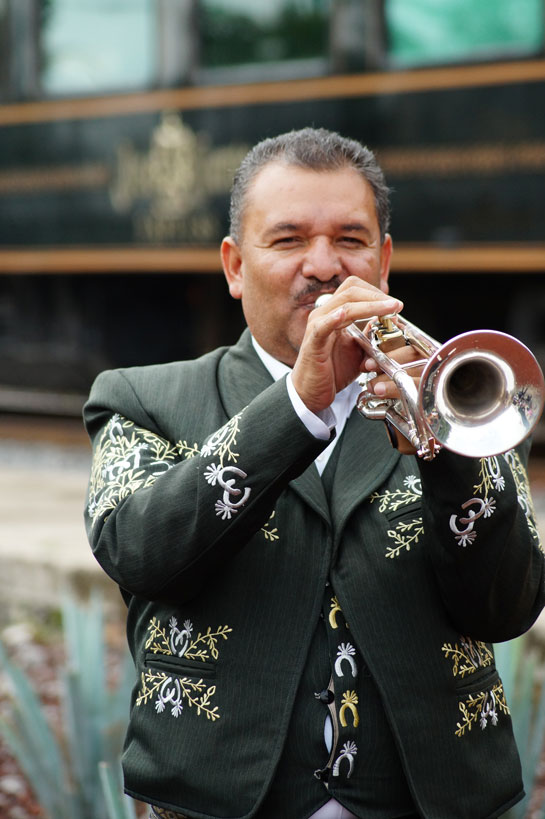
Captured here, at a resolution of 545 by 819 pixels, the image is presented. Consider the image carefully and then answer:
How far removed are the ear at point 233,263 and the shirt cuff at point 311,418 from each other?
38cm

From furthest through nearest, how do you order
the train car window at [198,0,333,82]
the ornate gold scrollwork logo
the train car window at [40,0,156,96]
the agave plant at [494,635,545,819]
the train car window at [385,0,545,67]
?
the train car window at [40,0,156,96] < the ornate gold scrollwork logo < the train car window at [198,0,333,82] < the train car window at [385,0,545,67] < the agave plant at [494,635,545,819]

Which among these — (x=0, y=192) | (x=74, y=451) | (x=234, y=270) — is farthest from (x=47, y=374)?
A: (x=234, y=270)

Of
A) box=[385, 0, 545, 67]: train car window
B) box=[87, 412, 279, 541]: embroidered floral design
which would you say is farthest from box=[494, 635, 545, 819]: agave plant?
box=[385, 0, 545, 67]: train car window

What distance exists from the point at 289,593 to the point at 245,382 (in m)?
0.36

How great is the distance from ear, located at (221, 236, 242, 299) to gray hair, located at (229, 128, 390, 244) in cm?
2

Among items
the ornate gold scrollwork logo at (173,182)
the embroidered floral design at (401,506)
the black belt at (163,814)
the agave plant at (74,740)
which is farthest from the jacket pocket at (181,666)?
the ornate gold scrollwork logo at (173,182)

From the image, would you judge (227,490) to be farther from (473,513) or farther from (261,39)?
(261,39)

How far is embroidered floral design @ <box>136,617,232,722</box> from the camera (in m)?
1.62

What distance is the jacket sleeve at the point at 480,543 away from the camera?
61.4 inches

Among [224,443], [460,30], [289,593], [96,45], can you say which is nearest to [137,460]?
[224,443]

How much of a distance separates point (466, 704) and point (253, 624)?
13.2 inches

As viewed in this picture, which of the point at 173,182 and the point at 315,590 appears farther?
the point at 173,182

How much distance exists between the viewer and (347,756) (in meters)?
1.59

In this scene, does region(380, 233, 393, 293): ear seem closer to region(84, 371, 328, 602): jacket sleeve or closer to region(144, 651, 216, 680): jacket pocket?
region(84, 371, 328, 602): jacket sleeve
